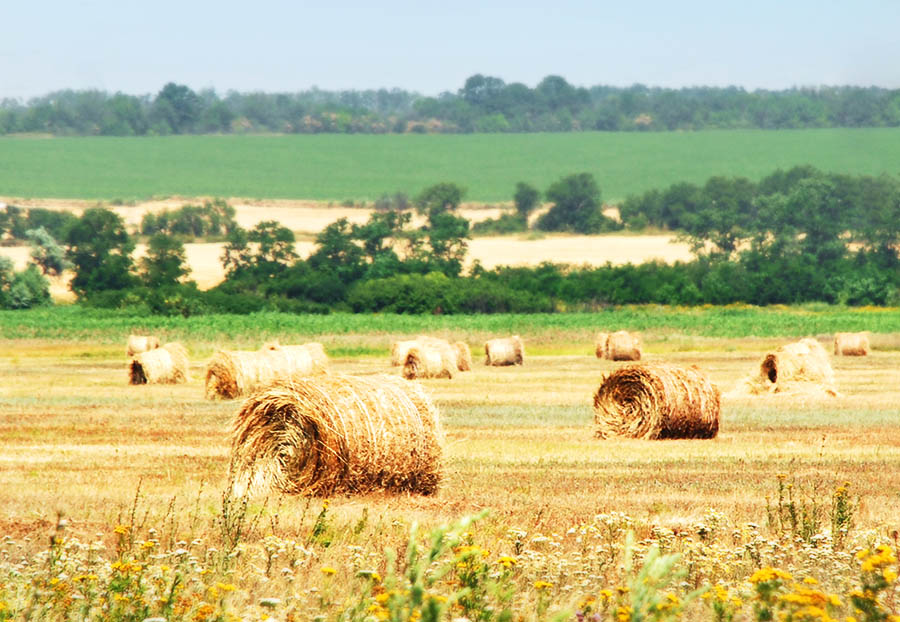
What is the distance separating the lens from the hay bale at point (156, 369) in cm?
3206

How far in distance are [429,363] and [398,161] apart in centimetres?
12948

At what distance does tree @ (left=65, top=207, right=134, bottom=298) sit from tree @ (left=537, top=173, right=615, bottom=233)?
4536 cm

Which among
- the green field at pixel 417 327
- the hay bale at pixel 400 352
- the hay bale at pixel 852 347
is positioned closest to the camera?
the hay bale at pixel 400 352

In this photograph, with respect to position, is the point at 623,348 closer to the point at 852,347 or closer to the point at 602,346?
the point at 602,346

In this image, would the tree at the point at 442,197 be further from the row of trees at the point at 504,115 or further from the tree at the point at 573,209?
the row of trees at the point at 504,115

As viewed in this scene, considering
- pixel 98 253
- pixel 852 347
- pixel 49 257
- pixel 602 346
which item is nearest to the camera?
pixel 602 346

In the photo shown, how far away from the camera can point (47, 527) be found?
11172 millimetres

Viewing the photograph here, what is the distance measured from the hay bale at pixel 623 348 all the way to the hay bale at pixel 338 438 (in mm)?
27999

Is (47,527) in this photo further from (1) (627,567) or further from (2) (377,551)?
(1) (627,567)

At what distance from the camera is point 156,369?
1266 inches

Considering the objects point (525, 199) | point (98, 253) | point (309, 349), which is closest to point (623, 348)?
point (309, 349)

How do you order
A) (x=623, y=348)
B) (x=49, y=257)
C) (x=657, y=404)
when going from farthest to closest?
(x=49, y=257), (x=623, y=348), (x=657, y=404)

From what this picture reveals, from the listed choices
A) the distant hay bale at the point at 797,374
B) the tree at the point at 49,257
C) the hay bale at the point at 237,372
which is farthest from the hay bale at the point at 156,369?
the tree at the point at 49,257

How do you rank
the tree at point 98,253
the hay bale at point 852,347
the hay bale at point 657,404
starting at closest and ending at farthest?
the hay bale at point 657,404 → the hay bale at point 852,347 → the tree at point 98,253
